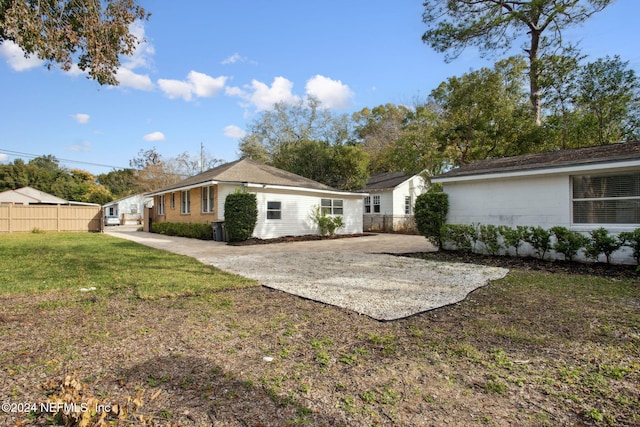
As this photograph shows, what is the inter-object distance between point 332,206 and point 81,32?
13.3 meters

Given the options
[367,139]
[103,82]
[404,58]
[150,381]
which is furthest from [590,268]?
[367,139]

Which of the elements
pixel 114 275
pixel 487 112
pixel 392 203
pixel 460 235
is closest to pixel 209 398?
pixel 114 275

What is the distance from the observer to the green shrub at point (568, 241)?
7.68 m

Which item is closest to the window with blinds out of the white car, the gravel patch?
the gravel patch

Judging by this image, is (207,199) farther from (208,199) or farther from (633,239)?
(633,239)

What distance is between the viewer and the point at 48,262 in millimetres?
7852

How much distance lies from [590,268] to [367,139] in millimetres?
29628

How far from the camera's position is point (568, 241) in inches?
311

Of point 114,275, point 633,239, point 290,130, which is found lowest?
point 114,275

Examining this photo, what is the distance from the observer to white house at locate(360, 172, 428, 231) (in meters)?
22.8

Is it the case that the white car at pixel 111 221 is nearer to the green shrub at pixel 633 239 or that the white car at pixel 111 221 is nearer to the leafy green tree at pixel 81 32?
the leafy green tree at pixel 81 32

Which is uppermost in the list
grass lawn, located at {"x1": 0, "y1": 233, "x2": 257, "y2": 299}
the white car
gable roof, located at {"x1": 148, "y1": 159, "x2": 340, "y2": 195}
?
gable roof, located at {"x1": 148, "y1": 159, "x2": 340, "y2": 195}

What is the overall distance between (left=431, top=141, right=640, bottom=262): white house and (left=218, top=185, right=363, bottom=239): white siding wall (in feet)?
26.2

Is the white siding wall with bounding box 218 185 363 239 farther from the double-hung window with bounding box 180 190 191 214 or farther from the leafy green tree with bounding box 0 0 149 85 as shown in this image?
the leafy green tree with bounding box 0 0 149 85
